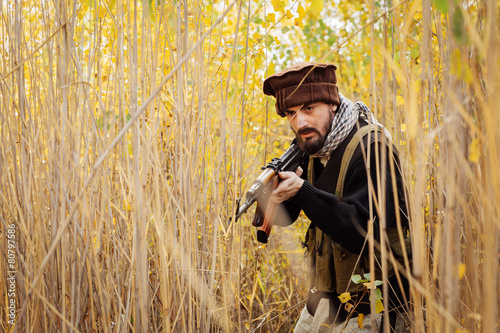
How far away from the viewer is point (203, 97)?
3.15ft

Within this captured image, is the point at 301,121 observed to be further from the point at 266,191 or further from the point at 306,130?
the point at 266,191

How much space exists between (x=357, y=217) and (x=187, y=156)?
0.52m

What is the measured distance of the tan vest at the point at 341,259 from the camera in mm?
1166

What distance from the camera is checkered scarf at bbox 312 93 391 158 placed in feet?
4.25

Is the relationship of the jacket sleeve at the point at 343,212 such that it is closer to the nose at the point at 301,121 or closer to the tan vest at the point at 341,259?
the tan vest at the point at 341,259

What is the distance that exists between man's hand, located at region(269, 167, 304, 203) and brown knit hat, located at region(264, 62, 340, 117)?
0.84 feet

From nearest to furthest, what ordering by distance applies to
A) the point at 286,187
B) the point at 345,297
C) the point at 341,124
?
the point at 345,297
the point at 286,187
the point at 341,124

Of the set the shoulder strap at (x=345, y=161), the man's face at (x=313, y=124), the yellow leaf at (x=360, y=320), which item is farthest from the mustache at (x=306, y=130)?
the yellow leaf at (x=360, y=320)

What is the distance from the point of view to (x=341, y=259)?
121cm

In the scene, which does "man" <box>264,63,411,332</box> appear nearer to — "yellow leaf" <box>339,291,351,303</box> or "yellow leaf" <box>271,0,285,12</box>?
"yellow leaf" <box>339,291,351,303</box>

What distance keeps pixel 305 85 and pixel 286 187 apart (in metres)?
0.35

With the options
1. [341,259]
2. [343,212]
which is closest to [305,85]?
[343,212]

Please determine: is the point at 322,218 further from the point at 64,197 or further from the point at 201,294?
the point at 64,197

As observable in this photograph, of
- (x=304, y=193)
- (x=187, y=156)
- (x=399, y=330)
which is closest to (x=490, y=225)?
(x=187, y=156)
